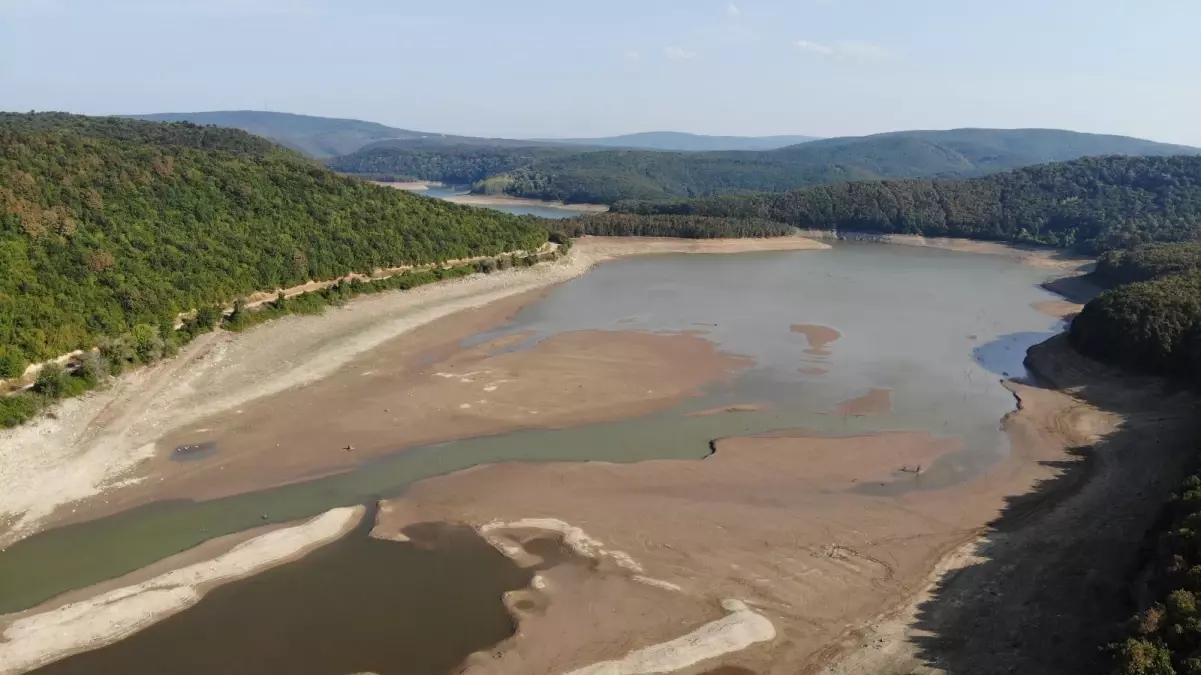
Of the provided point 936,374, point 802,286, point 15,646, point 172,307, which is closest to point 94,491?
point 15,646

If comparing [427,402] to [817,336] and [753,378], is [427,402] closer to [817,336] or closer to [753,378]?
[753,378]

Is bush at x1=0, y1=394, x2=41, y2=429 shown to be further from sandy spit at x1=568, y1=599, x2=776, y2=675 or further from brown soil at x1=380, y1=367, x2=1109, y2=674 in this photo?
sandy spit at x1=568, y1=599, x2=776, y2=675

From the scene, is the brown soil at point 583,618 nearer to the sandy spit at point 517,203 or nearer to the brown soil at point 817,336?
the brown soil at point 817,336

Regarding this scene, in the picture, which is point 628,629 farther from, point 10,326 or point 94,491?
point 10,326

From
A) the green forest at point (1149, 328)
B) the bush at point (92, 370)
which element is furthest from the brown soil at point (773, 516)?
the bush at point (92, 370)

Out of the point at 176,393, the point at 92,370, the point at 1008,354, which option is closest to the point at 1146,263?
the point at 1008,354
